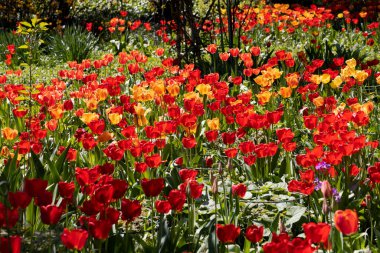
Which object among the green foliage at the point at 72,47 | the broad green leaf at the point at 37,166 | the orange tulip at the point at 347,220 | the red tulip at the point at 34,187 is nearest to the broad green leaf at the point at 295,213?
the orange tulip at the point at 347,220

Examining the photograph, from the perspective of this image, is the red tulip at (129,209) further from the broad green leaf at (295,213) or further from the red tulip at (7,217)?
the broad green leaf at (295,213)

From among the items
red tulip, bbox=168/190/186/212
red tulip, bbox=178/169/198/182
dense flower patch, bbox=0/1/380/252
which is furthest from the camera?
red tulip, bbox=178/169/198/182

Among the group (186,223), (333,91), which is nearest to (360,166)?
(186,223)

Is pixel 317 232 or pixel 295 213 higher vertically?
pixel 317 232

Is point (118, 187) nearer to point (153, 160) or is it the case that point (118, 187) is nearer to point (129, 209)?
point (129, 209)

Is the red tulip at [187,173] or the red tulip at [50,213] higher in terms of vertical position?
the red tulip at [50,213]

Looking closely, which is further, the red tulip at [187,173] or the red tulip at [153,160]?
the red tulip at [153,160]

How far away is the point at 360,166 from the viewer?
278cm

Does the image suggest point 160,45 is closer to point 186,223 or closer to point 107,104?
point 107,104

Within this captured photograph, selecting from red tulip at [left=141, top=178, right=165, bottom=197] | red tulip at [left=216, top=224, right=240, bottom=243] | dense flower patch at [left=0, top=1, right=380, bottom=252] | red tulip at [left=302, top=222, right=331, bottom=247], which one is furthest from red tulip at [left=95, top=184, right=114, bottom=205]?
red tulip at [left=302, top=222, right=331, bottom=247]

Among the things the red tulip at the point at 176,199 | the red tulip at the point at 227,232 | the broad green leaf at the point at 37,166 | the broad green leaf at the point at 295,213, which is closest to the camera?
the red tulip at the point at 227,232

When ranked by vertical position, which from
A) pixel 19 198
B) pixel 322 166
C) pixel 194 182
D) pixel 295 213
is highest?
pixel 19 198

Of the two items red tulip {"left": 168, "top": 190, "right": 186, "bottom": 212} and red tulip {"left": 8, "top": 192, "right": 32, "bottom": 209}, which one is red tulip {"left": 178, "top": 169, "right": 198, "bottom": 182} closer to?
red tulip {"left": 168, "top": 190, "right": 186, "bottom": 212}

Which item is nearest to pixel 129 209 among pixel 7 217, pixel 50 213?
pixel 50 213
